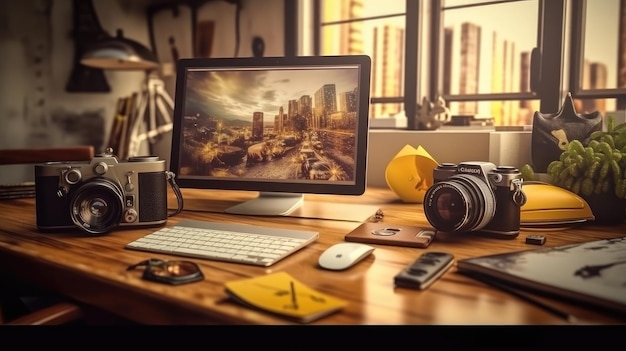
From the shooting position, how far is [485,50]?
210cm

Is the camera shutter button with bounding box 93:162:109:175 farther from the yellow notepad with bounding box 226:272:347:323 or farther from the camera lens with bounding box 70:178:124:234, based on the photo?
the yellow notepad with bounding box 226:272:347:323

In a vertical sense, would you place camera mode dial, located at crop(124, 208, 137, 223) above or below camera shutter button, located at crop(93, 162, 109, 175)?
below

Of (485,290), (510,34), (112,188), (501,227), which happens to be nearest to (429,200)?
(501,227)

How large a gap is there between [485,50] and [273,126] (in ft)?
4.33

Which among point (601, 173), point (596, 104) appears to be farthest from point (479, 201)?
point (596, 104)

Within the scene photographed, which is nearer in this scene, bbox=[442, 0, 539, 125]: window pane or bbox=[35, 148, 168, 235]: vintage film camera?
bbox=[35, 148, 168, 235]: vintage film camera

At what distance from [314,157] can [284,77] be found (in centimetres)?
19

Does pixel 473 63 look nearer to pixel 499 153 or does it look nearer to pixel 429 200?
pixel 499 153

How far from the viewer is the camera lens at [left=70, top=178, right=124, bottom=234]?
2.94 ft

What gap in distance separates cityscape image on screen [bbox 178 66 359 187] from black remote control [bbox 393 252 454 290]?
365 mm

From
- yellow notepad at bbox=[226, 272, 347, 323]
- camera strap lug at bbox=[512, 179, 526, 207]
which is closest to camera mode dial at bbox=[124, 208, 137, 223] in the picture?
yellow notepad at bbox=[226, 272, 347, 323]

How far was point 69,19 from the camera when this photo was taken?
2879 millimetres

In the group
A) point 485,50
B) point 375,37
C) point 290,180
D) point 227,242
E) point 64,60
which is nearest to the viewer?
point 227,242

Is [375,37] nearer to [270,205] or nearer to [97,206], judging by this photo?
[270,205]
